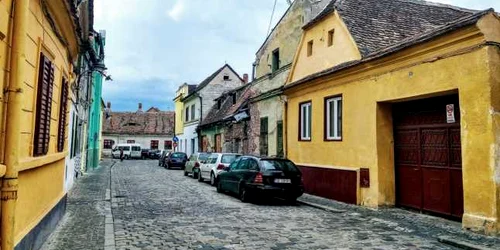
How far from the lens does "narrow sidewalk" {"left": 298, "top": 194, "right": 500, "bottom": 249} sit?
723 centimetres

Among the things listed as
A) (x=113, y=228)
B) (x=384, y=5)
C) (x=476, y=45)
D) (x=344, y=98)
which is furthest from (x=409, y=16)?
(x=113, y=228)

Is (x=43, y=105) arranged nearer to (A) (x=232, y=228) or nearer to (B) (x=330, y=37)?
(A) (x=232, y=228)

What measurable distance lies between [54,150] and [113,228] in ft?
6.60

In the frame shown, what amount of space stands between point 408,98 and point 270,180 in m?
4.66

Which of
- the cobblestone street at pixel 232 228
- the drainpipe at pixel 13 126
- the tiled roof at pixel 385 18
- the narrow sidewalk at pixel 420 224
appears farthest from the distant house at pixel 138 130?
the drainpipe at pixel 13 126

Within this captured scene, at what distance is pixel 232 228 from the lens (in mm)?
8625

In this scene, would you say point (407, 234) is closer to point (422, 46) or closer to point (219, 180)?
point (422, 46)

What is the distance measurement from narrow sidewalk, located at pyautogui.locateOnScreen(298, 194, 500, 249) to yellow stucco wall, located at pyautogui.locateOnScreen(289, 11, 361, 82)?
4.58m

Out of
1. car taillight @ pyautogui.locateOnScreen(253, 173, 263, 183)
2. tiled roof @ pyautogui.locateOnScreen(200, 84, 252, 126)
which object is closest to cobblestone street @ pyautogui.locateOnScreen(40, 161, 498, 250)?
car taillight @ pyautogui.locateOnScreen(253, 173, 263, 183)

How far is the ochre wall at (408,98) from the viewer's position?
26.2ft

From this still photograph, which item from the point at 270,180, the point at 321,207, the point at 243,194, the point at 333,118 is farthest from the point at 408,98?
the point at 243,194

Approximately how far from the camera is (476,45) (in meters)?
8.22

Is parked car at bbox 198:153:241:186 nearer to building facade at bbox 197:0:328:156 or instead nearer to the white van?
building facade at bbox 197:0:328:156

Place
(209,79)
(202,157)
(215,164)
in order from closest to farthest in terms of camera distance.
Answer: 1. (215,164)
2. (202,157)
3. (209,79)
